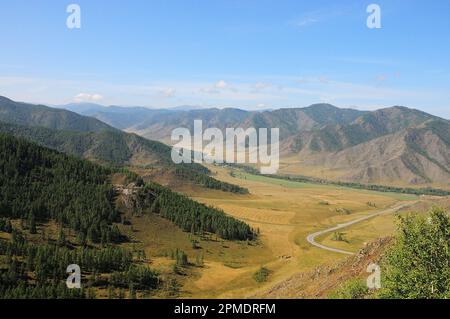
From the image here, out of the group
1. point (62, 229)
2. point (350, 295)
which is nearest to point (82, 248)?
point (62, 229)

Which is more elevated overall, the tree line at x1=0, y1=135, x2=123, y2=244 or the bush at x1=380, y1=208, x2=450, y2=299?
the bush at x1=380, y1=208, x2=450, y2=299

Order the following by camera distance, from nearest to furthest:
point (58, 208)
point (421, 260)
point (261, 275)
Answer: point (421, 260)
point (261, 275)
point (58, 208)

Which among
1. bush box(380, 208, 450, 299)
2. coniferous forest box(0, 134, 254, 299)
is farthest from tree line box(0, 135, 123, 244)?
bush box(380, 208, 450, 299)

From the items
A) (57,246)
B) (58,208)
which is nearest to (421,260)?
(57,246)

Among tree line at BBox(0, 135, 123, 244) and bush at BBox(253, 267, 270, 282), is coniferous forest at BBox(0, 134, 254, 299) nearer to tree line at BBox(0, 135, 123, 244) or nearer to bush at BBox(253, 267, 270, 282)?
tree line at BBox(0, 135, 123, 244)

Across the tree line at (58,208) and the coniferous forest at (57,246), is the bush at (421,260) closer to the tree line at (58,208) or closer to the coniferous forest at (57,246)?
the coniferous forest at (57,246)

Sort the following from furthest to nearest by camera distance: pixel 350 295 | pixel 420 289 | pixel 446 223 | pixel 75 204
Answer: pixel 75 204, pixel 350 295, pixel 446 223, pixel 420 289

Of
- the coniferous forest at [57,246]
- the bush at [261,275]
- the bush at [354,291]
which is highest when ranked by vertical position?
the bush at [354,291]

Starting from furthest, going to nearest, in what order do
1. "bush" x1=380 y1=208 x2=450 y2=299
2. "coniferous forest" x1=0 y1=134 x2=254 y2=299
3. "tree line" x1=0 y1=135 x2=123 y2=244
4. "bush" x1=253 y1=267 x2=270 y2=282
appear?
"tree line" x1=0 y1=135 x2=123 y2=244, "bush" x1=253 y1=267 x2=270 y2=282, "coniferous forest" x1=0 y1=134 x2=254 y2=299, "bush" x1=380 y1=208 x2=450 y2=299

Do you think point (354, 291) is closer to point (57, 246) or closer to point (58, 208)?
point (57, 246)

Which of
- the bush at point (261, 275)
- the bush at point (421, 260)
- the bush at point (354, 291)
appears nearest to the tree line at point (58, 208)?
the bush at point (261, 275)
